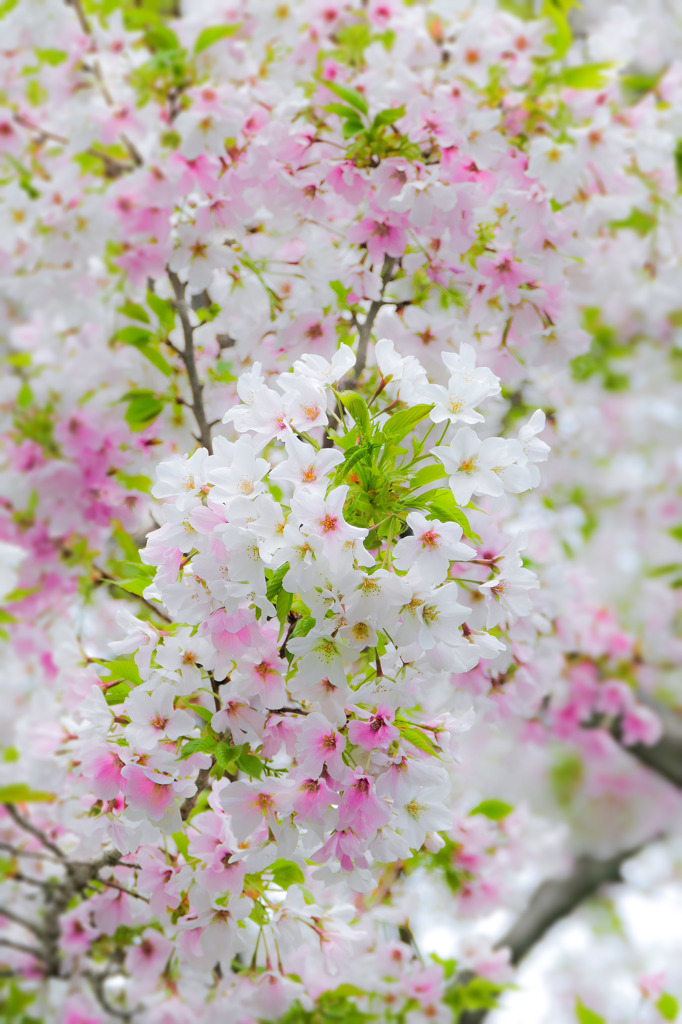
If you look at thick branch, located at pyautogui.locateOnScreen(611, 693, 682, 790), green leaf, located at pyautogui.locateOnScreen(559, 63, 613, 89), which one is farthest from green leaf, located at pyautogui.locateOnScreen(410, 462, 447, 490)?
thick branch, located at pyautogui.locateOnScreen(611, 693, 682, 790)

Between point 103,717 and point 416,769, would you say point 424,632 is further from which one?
point 103,717

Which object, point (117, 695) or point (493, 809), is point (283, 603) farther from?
point (493, 809)

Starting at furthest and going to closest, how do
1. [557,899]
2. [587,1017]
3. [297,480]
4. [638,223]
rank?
[557,899] → [638,223] → [587,1017] → [297,480]

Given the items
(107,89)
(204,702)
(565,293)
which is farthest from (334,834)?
(107,89)

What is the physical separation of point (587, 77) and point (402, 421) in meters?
1.22

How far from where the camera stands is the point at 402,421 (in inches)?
41.1

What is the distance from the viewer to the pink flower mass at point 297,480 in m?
1.00

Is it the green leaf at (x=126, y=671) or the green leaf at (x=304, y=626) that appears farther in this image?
the green leaf at (x=126, y=671)

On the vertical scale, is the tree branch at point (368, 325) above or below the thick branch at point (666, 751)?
above

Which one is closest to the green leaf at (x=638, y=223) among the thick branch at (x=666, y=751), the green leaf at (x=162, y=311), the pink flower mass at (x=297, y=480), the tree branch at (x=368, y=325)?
the pink flower mass at (x=297, y=480)

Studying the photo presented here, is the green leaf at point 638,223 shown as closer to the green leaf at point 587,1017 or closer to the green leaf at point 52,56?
the green leaf at point 52,56

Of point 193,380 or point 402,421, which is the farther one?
point 193,380

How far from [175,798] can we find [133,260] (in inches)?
51.4

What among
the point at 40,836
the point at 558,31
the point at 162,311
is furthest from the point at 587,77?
the point at 40,836
